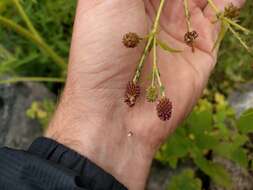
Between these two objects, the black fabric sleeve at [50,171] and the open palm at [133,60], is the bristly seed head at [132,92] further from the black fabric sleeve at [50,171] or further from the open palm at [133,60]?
the black fabric sleeve at [50,171]

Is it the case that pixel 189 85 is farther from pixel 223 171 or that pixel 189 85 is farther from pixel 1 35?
pixel 1 35

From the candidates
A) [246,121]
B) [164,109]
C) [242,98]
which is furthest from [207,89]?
[164,109]

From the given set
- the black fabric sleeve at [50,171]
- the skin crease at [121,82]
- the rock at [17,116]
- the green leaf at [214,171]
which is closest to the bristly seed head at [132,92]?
the skin crease at [121,82]

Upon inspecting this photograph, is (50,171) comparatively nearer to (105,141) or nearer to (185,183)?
(105,141)

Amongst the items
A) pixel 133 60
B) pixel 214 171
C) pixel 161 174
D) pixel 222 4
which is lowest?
pixel 161 174

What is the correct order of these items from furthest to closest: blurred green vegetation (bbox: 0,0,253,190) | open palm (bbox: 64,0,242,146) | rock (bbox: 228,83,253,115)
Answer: rock (bbox: 228,83,253,115), blurred green vegetation (bbox: 0,0,253,190), open palm (bbox: 64,0,242,146)

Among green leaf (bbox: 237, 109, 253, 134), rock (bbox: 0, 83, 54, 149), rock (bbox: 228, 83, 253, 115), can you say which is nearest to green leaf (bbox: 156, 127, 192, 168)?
green leaf (bbox: 237, 109, 253, 134)

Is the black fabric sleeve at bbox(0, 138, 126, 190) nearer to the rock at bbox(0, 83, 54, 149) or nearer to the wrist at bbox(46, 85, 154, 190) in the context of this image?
the wrist at bbox(46, 85, 154, 190)
